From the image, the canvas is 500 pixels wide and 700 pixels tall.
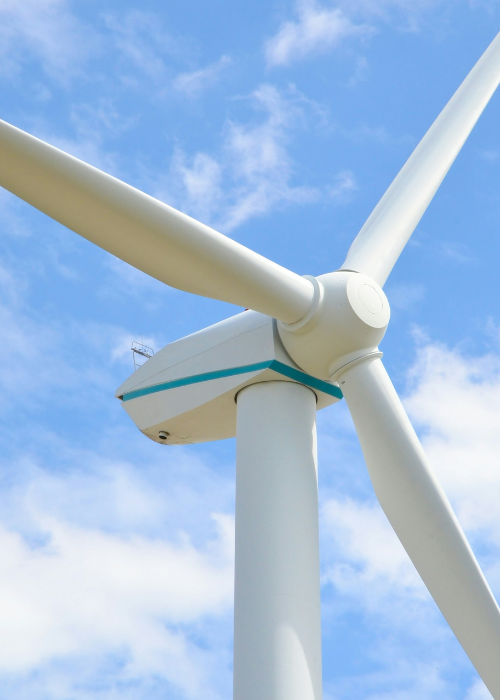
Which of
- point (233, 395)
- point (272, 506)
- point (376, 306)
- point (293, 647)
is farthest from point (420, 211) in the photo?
point (293, 647)

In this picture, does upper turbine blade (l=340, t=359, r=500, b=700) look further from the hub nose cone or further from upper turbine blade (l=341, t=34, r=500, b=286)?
upper turbine blade (l=341, t=34, r=500, b=286)

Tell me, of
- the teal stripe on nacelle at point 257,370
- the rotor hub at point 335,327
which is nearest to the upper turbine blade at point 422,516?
the rotor hub at point 335,327

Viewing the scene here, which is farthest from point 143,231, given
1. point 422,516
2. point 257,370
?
point 422,516

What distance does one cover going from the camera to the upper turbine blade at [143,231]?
282 inches

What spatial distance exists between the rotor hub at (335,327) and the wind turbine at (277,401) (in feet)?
0.04

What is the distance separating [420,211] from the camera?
34.7ft

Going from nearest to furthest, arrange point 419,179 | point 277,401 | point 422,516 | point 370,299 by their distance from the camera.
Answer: point 422,516 → point 277,401 → point 370,299 → point 419,179

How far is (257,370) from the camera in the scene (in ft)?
29.0

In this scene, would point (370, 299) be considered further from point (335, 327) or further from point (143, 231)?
point (143, 231)

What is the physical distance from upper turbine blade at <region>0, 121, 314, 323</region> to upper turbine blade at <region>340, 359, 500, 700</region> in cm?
109

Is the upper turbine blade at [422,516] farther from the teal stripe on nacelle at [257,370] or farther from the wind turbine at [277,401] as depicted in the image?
the teal stripe on nacelle at [257,370]

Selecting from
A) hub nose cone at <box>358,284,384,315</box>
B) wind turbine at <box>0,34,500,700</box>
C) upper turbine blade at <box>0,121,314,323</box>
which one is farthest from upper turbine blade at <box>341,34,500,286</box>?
upper turbine blade at <box>0,121,314,323</box>

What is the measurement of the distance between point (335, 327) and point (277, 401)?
0.90 meters

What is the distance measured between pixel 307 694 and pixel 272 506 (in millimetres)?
1592
